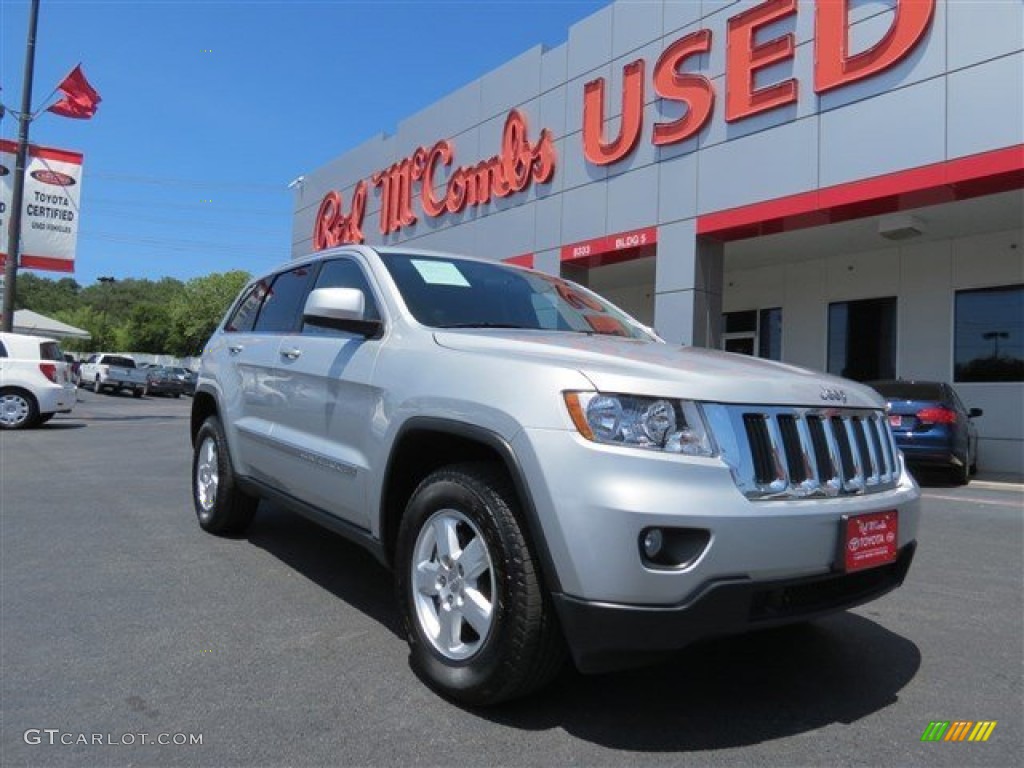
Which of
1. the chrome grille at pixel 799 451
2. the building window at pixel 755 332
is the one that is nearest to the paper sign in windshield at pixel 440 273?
the chrome grille at pixel 799 451

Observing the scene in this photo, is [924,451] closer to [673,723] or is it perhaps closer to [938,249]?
[938,249]

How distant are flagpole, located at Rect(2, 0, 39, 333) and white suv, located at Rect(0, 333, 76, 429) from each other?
3.23 meters

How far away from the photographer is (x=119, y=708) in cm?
283

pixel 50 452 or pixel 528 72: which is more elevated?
pixel 528 72

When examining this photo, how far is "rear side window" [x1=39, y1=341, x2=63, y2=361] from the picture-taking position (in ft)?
45.9

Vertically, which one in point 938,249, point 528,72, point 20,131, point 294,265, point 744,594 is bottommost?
point 744,594

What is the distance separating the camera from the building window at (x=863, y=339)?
15.2 metres

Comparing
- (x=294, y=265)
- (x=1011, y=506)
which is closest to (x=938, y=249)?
(x=1011, y=506)

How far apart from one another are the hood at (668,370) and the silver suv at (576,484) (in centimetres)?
1

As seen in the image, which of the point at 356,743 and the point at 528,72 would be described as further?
the point at 528,72

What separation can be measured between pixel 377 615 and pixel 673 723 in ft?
5.45

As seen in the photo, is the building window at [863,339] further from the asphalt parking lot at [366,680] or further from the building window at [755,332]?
the asphalt parking lot at [366,680]

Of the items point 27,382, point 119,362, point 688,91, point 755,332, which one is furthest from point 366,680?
point 119,362

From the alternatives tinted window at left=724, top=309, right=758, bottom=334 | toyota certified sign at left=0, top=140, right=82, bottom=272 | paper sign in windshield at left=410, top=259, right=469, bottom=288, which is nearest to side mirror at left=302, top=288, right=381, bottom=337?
paper sign in windshield at left=410, top=259, right=469, bottom=288
